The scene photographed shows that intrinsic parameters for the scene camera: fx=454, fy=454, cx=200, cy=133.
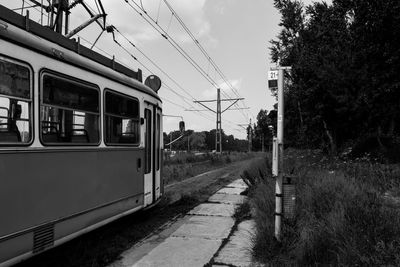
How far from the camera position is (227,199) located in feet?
42.0

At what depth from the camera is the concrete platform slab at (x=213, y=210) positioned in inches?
404

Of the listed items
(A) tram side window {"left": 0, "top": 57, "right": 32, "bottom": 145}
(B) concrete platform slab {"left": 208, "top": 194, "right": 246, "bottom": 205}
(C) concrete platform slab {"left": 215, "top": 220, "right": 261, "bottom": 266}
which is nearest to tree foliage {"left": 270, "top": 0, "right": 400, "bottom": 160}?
(B) concrete platform slab {"left": 208, "top": 194, "right": 246, "bottom": 205}

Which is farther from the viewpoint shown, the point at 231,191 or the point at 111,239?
the point at 231,191

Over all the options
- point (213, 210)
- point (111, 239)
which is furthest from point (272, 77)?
point (213, 210)

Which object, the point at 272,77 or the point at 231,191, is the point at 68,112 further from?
the point at 231,191

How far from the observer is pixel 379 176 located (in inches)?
424

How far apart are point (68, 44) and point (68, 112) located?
95 cm

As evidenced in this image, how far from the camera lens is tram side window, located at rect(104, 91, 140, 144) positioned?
22.4 feet

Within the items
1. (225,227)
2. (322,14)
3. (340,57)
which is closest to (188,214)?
(225,227)

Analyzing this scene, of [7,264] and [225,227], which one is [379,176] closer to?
[225,227]

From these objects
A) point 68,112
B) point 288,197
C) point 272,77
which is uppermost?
point 272,77

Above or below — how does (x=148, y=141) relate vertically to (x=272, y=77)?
below

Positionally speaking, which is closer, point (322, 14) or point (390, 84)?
point (390, 84)

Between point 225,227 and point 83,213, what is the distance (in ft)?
11.3
